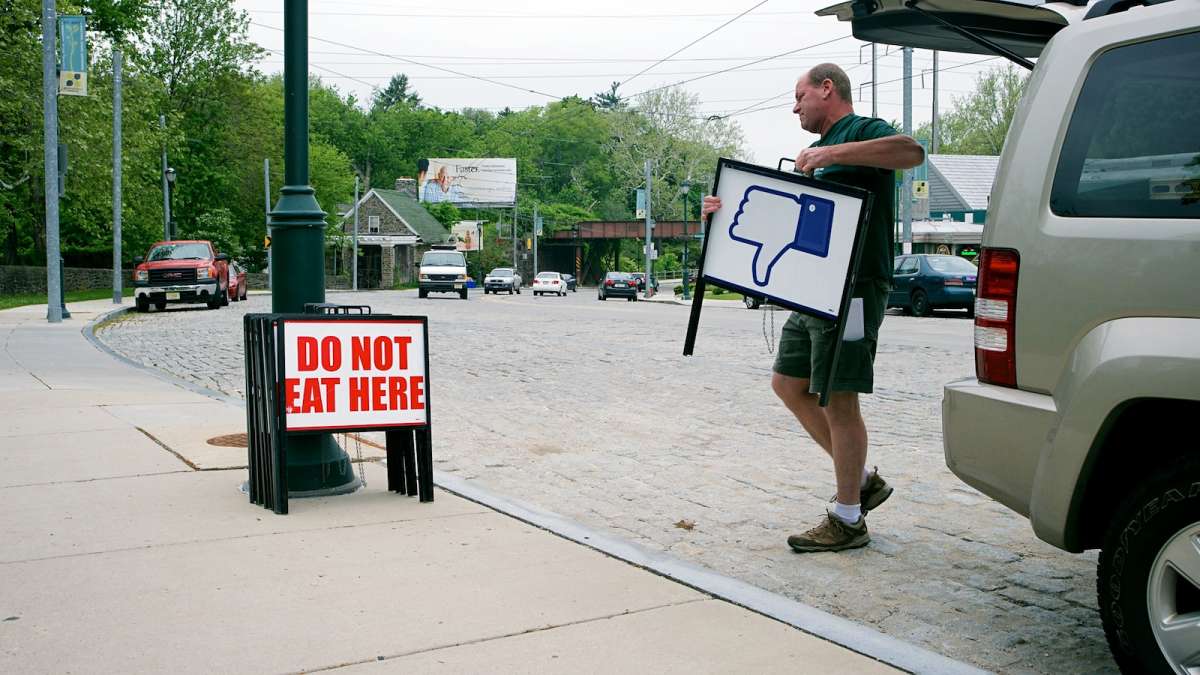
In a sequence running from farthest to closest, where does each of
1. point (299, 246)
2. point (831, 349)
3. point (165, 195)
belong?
1. point (165, 195)
2. point (299, 246)
3. point (831, 349)

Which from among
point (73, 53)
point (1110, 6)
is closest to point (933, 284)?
point (73, 53)

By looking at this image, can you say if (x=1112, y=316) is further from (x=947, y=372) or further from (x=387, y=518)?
(x=947, y=372)

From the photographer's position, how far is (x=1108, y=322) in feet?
10.3

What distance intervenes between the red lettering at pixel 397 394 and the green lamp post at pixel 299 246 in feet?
1.59

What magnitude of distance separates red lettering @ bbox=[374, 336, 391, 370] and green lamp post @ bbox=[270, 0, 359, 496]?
46 centimetres

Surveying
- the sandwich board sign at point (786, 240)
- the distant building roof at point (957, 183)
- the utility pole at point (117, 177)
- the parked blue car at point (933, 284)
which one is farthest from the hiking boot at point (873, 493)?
the distant building roof at point (957, 183)

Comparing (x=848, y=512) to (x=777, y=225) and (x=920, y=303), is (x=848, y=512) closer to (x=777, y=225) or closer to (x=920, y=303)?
(x=777, y=225)

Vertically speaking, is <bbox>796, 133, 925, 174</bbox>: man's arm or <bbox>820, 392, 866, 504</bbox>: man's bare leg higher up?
<bbox>796, 133, 925, 174</bbox>: man's arm

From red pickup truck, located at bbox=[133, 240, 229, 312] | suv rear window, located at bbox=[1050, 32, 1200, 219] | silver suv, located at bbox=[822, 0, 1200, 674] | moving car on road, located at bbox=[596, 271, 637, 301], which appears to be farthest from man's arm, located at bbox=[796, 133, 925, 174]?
moving car on road, located at bbox=[596, 271, 637, 301]

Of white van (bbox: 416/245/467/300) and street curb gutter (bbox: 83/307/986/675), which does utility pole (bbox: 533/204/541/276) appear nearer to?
white van (bbox: 416/245/467/300)

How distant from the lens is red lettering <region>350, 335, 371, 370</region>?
5523 millimetres

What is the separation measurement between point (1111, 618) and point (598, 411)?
6.74 metres

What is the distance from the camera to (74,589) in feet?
13.6

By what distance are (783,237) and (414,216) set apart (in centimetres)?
9177
